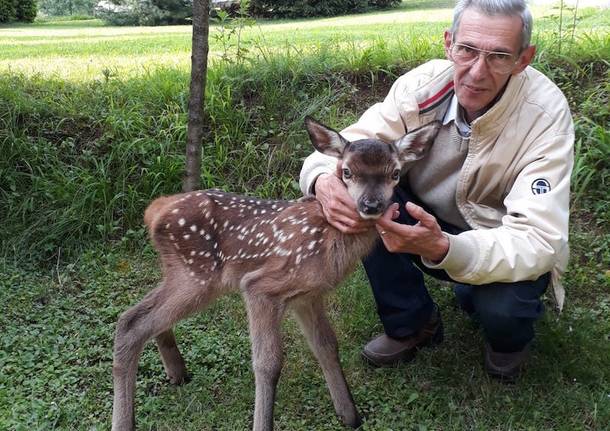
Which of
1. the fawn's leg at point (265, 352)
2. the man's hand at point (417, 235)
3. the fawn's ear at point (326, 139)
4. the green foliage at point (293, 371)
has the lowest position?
the green foliage at point (293, 371)

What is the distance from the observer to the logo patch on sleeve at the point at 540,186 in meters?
3.29

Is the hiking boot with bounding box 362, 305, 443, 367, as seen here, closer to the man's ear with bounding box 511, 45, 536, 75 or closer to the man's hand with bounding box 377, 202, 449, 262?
the man's hand with bounding box 377, 202, 449, 262

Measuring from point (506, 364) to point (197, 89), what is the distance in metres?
2.39

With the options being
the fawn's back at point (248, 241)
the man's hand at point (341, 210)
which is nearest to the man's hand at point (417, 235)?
the man's hand at point (341, 210)

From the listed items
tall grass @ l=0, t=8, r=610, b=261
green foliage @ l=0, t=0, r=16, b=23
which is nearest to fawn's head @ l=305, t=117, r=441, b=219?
tall grass @ l=0, t=8, r=610, b=261

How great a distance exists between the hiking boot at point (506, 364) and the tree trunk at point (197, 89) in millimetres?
2122

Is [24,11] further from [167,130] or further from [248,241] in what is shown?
[248,241]

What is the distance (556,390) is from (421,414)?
72 centimetres

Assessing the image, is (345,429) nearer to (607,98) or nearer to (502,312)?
(502,312)

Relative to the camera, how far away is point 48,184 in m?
5.33

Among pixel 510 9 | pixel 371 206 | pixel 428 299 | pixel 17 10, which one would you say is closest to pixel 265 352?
pixel 371 206

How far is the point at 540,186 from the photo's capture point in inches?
130

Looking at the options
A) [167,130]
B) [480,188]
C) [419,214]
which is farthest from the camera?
[167,130]

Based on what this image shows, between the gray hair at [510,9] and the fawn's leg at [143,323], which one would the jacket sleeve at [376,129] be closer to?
the gray hair at [510,9]
